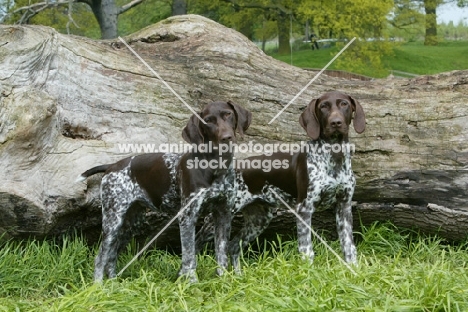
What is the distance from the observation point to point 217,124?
232 inches

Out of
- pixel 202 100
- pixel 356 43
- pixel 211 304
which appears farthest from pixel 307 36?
pixel 211 304

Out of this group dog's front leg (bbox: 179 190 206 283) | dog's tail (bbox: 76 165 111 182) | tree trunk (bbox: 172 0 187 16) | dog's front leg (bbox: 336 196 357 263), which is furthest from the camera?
tree trunk (bbox: 172 0 187 16)

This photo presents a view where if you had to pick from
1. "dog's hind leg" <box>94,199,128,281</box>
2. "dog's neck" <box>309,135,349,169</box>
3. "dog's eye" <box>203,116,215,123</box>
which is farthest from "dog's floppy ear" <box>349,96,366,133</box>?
"dog's hind leg" <box>94,199,128,281</box>

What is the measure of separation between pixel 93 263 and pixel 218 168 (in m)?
1.86

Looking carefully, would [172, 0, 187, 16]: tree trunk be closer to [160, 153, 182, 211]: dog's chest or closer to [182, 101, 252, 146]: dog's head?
[160, 153, 182, 211]: dog's chest

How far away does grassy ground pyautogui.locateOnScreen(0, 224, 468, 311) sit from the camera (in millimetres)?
4598

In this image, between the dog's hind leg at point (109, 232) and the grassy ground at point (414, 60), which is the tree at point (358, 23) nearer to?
the grassy ground at point (414, 60)

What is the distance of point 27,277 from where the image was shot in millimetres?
6582

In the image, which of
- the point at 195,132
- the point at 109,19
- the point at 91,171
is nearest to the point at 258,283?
the point at 195,132

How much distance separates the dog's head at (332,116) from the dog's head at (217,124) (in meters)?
0.61

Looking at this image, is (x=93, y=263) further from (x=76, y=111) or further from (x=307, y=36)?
(x=307, y=36)

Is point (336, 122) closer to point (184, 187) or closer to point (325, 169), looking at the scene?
point (325, 169)

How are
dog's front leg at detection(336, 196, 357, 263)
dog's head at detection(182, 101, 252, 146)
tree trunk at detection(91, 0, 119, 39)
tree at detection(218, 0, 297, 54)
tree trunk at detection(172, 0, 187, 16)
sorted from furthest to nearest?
tree at detection(218, 0, 297, 54) → tree trunk at detection(172, 0, 187, 16) → tree trunk at detection(91, 0, 119, 39) → dog's front leg at detection(336, 196, 357, 263) → dog's head at detection(182, 101, 252, 146)

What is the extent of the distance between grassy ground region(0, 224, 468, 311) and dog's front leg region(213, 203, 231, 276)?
133 millimetres
